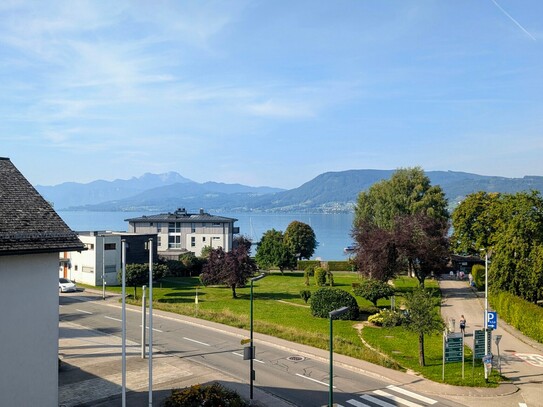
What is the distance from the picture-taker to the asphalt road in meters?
20.6

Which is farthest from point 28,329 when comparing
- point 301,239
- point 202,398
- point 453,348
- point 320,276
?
point 301,239

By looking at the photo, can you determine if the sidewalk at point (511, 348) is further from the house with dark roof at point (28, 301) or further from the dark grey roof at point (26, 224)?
the dark grey roof at point (26, 224)

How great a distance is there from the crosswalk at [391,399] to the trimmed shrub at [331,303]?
1566 cm

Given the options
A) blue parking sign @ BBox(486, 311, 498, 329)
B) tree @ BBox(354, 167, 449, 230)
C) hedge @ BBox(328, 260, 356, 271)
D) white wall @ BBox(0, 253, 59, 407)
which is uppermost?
tree @ BBox(354, 167, 449, 230)

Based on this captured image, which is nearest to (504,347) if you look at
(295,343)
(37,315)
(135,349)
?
(295,343)

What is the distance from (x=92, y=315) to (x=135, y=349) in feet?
41.2

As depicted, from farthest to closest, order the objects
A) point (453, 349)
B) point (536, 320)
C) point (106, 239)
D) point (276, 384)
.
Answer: point (106, 239) → point (536, 320) → point (453, 349) → point (276, 384)

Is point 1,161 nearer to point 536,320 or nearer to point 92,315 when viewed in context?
point 92,315

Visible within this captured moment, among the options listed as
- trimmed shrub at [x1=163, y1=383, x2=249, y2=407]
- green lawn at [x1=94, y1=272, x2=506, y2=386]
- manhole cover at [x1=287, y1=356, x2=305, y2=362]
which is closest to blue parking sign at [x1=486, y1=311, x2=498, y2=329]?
green lawn at [x1=94, y1=272, x2=506, y2=386]

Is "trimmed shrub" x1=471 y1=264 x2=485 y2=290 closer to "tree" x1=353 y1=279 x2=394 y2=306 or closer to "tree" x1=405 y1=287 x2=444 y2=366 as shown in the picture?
"tree" x1=353 y1=279 x2=394 y2=306

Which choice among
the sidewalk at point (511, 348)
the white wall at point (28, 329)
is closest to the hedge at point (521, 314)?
the sidewalk at point (511, 348)

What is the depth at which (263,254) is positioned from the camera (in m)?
72.6

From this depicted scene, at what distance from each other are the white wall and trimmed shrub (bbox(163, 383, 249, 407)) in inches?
171

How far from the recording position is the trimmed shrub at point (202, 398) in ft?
57.1
